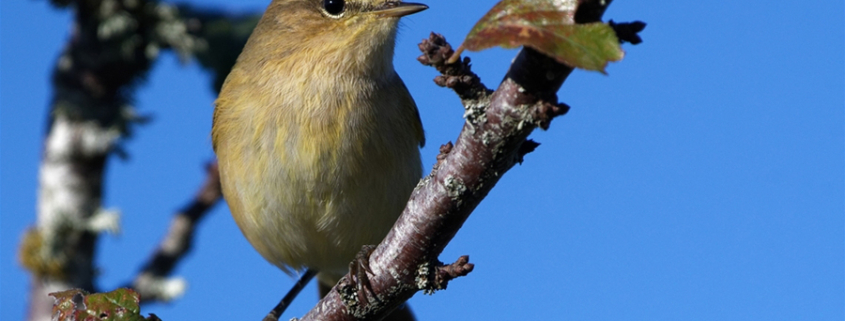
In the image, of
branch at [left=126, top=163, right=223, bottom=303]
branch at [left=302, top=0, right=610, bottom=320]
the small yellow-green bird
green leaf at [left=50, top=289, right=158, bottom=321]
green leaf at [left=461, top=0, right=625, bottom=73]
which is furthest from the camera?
branch at [left=126, top=163, right=223, bottom=303]

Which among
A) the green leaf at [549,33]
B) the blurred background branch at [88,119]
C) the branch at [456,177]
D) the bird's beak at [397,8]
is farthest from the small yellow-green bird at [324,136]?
the green leaf at [549,33]

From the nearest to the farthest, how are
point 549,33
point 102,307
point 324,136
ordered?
point 549,33 < point 102,307 < point 324,136

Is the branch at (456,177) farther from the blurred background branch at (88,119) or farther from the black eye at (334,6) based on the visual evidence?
the blurred background branch at (88,119)

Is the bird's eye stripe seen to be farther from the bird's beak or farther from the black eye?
the bird's beak

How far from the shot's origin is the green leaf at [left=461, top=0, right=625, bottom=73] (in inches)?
88.4

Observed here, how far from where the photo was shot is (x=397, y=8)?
457 centimetres

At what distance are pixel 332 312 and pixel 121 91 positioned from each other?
12.8ft

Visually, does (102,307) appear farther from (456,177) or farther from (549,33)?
(549,33)

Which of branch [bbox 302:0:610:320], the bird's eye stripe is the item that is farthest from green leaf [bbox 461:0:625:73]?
the bird's eye stripe

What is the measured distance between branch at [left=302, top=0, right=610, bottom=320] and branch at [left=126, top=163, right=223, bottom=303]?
3.42 m

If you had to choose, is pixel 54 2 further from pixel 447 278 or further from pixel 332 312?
pixel 447 278

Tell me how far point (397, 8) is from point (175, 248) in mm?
3445

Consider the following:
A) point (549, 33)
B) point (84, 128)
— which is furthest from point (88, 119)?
point (549, 33)

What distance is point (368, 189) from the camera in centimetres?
449
